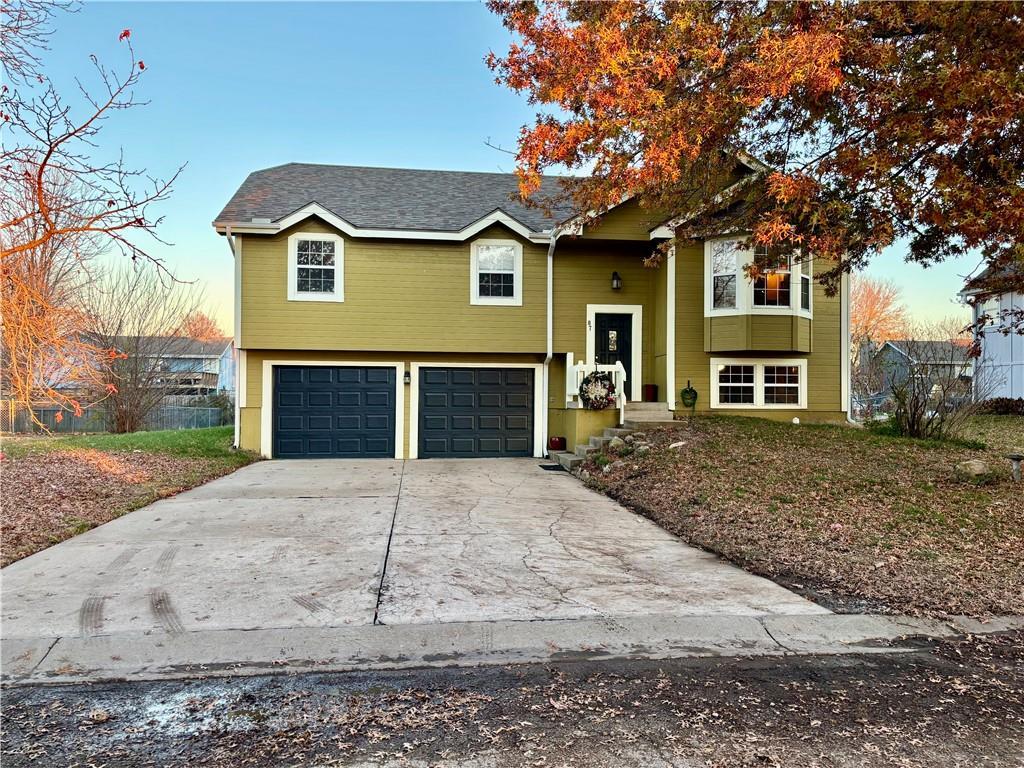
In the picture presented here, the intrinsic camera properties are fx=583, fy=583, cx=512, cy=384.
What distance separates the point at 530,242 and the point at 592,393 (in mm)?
3745

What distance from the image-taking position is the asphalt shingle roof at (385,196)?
41.5 ft

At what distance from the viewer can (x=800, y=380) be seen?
41.8ft

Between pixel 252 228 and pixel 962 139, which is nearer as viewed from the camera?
pixel 962 139

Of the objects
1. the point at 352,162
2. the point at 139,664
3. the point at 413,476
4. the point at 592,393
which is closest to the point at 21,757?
the point at 139,664

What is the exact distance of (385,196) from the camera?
544 inches

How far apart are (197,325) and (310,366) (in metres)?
13.0

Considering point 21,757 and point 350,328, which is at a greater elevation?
point 350,328

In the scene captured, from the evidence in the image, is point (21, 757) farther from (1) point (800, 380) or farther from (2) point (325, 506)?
(1) point (800, 380)

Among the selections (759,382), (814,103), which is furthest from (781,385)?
(814,103)

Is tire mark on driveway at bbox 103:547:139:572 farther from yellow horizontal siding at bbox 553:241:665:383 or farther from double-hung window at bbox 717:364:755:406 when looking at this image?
double-hung window at bbox 717:364:755:406

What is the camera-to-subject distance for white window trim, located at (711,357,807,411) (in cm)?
1255

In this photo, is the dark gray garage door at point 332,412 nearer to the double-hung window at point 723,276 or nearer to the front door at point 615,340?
the front door at point 615,340

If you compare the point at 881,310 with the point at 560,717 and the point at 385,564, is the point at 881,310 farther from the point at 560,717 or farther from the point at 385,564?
the point at 560,717

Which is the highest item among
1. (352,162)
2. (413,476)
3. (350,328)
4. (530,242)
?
(352,162)
